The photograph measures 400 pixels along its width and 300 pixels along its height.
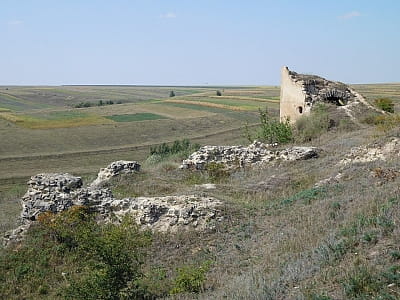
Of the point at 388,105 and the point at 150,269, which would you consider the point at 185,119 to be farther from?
the point at 150,269

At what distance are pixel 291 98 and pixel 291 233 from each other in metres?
15.6

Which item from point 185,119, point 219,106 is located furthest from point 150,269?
point 219,106

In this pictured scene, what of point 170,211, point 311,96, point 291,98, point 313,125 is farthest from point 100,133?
point 170,211

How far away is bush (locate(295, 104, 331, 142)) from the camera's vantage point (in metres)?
19.6

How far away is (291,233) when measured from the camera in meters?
7.79

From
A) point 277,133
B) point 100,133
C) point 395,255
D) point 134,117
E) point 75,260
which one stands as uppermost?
point 395,255

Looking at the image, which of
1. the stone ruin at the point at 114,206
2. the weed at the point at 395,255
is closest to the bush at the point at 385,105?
the stone ruin at the point at 114,206

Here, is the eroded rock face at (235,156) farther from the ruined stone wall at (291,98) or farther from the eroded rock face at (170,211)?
the ruined stone wall at (291,98)

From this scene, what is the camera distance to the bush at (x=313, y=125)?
1956 centimetres

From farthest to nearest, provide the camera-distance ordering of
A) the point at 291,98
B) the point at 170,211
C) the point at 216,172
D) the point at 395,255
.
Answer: the point at 291,98 → the point at 216,172 → the point at 170,211 → the point at 395,255

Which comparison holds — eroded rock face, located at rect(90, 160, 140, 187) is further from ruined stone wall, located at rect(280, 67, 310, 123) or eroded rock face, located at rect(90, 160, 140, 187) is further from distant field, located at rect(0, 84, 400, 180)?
distant field, located at rect(0, 84, 400, 180)

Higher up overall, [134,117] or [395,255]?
[395,255]

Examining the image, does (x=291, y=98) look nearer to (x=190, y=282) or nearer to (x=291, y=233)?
(x=291, y=233)

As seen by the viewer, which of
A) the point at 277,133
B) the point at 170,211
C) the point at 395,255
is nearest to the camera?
the point at 395,255
